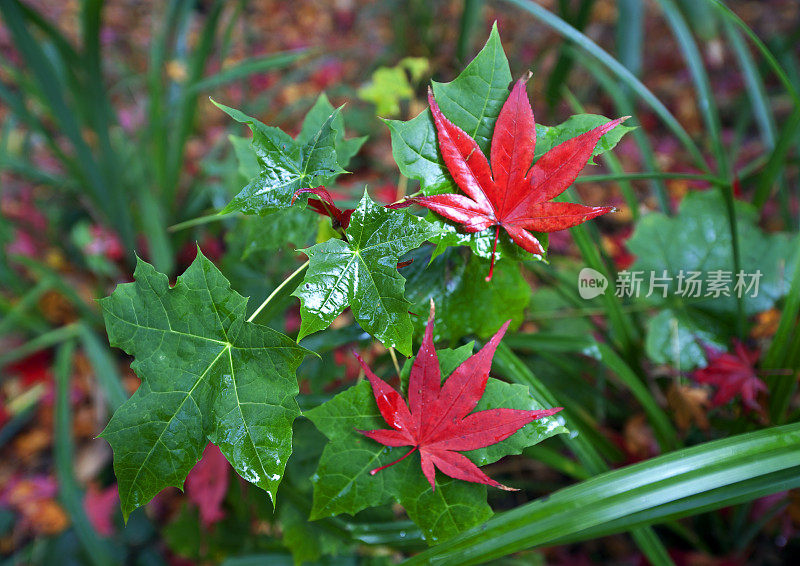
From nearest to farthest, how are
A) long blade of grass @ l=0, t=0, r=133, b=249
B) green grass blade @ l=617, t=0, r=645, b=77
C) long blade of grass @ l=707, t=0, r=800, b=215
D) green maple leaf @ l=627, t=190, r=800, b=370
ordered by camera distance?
long blade of grass @ l=707, t=0, r=800, b=215 → green maple leaf @ l=627, t=190, r=800, b=370 → long blade of grass @ l=0, t=0, r=133, b=249 → green grass blade @ l=617, t=0, r=645, b=77

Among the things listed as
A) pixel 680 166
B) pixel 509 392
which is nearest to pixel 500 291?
pixel 509 392

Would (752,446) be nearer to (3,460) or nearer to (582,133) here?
(582,133)

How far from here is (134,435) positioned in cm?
45

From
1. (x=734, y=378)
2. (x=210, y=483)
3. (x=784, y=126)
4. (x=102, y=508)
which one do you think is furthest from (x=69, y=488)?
(x=784, y=126)

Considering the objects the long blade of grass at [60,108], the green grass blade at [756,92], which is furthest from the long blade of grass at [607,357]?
the long blade of grass at [60,108]

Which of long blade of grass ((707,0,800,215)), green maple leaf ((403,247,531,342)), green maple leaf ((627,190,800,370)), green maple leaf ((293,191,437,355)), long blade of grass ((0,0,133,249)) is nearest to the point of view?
green maple leaf ((293,191,437,355))

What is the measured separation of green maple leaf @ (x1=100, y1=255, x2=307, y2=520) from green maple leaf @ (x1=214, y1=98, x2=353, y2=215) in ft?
0.28

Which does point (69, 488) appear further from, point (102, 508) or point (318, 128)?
point (318, 128)

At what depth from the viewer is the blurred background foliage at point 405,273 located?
2.37 feet

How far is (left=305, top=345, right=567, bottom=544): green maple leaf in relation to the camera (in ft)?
1.61

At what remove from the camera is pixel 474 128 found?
51cm

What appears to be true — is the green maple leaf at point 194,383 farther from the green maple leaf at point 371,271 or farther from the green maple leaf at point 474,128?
the green maple leaf at point 474,128

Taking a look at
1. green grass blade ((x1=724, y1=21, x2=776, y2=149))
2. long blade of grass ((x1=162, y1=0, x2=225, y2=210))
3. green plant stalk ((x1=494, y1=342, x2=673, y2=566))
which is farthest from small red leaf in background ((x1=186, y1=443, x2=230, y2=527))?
green grass blade ((x1=724, y1=21, x2=776, y2=149))

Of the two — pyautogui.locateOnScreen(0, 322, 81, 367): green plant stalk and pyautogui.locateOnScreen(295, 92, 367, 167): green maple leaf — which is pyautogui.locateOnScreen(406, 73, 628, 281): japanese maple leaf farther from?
pyautogui.locateOnScreen(0, 322, 81, 367): green plant stalk
